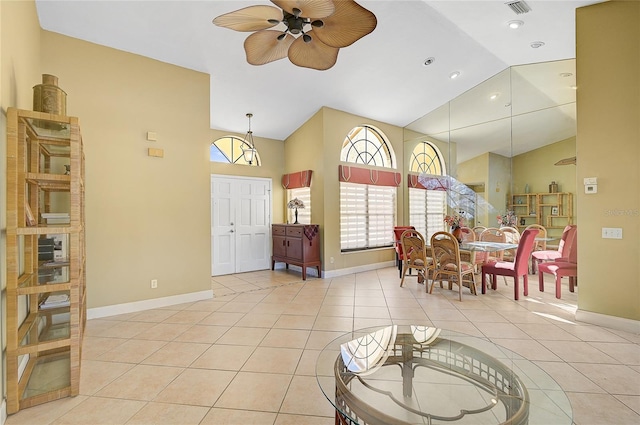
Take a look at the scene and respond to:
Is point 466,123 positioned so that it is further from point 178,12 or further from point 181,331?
point 181,331

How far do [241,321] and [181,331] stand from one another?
2.11ft

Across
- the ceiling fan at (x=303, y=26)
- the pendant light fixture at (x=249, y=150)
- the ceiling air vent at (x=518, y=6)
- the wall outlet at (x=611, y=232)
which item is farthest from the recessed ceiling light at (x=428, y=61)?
the pendant light fixture at (x=249, y=150)

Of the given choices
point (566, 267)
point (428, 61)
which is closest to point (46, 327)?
point (428, 61)

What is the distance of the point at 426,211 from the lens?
7535 millimetres

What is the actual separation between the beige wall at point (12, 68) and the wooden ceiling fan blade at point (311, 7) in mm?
1818

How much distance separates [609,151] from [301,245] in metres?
4.48

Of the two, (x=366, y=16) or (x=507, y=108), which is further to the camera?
(x=507, y=108)

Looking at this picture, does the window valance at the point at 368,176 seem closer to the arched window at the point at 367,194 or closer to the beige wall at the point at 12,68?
the arched window at the point at 367,194

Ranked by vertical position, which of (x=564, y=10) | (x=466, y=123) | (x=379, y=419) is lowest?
(x=379, y=419)

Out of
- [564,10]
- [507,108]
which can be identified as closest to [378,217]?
[507,108]

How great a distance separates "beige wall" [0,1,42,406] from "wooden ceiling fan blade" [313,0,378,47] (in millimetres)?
2125

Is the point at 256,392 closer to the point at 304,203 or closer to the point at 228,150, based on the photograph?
the point at 304,203

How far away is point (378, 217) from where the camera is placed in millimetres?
6922

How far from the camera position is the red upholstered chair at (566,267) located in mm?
4352
